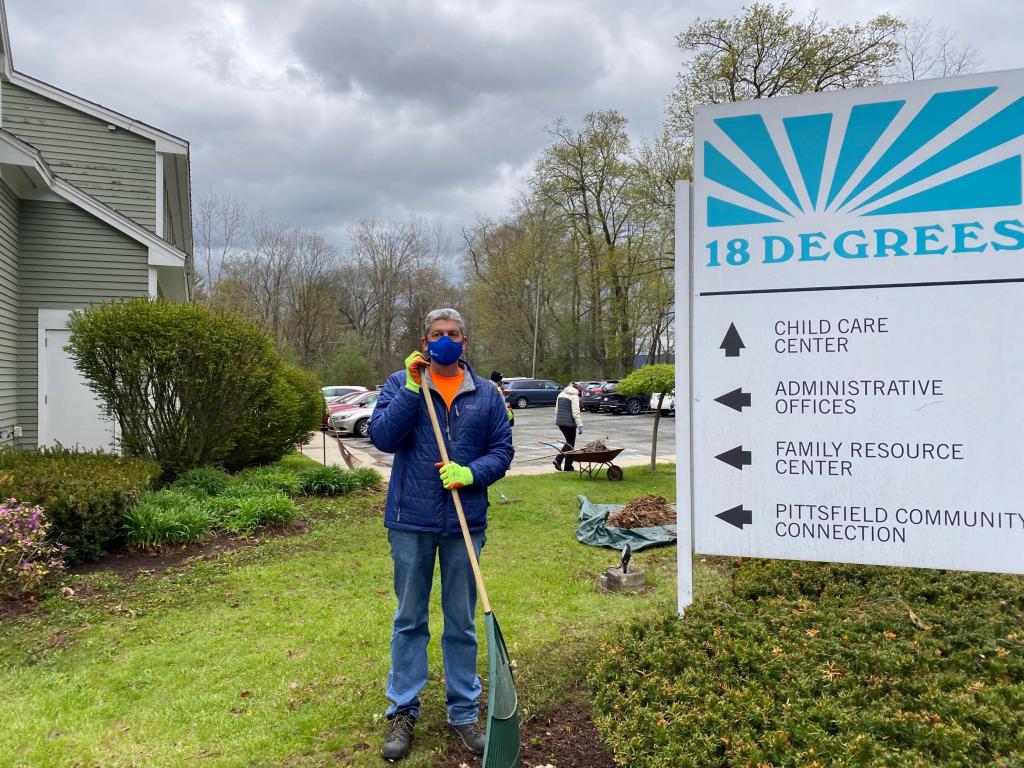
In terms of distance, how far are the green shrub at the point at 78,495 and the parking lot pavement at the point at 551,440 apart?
656cm

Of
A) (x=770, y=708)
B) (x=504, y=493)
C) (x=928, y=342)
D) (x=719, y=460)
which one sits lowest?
(x=504, y=493)

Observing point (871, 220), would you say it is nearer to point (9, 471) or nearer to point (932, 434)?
point (932, 434)

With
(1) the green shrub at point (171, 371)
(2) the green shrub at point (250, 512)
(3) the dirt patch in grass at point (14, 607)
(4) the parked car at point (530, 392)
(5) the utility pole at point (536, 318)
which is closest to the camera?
(3) the dirt patch in grass at point (14, 607)

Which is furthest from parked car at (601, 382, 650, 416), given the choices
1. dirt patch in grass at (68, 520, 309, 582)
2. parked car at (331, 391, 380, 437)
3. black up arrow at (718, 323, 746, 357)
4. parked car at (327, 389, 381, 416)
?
black up arrow at (718, 323, 746, 357)

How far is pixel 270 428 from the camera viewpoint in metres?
10.6

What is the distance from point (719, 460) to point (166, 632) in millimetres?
3635

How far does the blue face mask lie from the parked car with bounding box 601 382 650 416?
1074 inches

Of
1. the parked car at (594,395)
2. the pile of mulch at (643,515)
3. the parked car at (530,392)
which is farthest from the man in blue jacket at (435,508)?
the parked car at (530,392)

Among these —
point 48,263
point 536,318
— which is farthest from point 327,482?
point 536,318

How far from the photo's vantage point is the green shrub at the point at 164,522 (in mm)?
5953

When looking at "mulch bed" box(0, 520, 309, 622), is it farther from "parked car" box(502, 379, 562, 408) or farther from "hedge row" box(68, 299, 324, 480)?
"parked car" box(502, 379, 562, 408)

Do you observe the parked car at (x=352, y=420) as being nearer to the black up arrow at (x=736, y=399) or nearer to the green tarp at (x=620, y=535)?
the green tarp at (x=620, y=535)

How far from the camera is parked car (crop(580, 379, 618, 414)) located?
99.7ft

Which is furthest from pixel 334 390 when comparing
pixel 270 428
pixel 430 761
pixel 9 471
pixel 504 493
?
pixel 430 761
